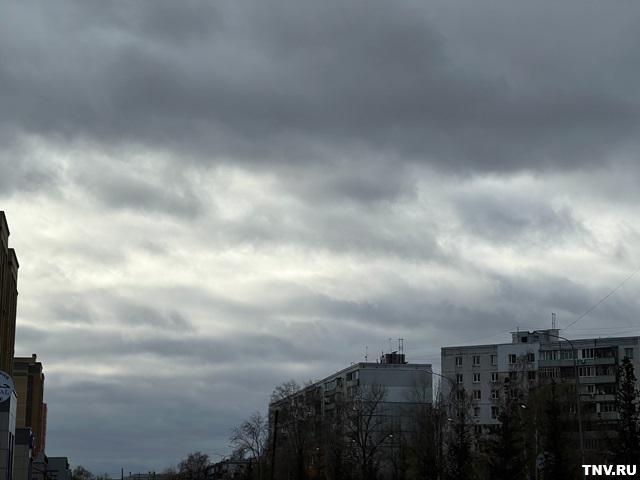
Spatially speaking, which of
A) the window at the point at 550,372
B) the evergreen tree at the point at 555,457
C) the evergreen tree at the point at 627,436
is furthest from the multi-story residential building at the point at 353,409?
the evergreen tree at the point at 555,457

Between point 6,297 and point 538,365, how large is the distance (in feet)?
267

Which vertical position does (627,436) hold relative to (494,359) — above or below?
below

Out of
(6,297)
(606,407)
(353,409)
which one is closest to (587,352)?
(606,407)

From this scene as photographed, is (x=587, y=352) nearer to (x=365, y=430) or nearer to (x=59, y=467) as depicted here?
(x=365, y=430)

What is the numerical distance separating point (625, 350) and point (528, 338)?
654 inches

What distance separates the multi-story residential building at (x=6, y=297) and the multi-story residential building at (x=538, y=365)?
61.8 metres

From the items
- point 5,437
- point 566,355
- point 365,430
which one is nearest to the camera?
point 5,437

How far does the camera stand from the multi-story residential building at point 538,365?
134375 millimetres

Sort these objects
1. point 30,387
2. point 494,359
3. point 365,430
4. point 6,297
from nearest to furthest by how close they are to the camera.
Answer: point 6,297 → point 365,430 → point 494,359 → point 30,387

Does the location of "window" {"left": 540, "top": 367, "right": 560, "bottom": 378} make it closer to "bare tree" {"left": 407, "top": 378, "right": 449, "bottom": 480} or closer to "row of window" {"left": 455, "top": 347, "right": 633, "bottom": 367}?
"row of window" {"left": 455, "top": 347, "right": 633, "bottom": 367}

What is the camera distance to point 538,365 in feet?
460

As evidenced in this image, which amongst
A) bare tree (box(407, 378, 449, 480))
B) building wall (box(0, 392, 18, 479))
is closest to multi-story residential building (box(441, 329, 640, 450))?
bare tree (box(407, 378, 449, 480))

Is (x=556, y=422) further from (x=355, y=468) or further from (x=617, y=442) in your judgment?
(x=355, y=468)

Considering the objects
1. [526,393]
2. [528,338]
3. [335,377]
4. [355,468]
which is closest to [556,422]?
[526,393]
